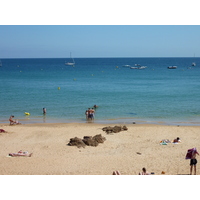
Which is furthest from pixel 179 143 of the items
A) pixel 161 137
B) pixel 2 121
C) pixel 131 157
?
pixel 2 121

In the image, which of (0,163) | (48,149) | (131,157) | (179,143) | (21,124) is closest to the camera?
(0,163)

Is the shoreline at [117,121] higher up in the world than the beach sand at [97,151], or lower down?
lower down

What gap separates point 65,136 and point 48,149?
314 centimetres

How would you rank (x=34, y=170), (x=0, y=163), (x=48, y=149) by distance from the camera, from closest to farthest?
(x=34, y=170) → (x=0, y=163) → (x=48, y=149)

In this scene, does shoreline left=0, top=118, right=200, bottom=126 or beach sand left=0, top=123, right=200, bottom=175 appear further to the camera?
shoreline left=0, top=118, right=200, bottom=126

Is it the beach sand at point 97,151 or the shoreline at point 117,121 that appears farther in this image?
the shoreline at point 117,121

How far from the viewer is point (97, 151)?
1577cm

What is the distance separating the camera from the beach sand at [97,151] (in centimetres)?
1271

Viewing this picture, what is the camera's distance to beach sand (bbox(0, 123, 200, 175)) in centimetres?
1271

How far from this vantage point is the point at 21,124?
78.1 ft

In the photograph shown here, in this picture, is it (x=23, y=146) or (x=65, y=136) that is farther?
(x=65, y=136)

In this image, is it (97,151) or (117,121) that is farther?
(117,121)

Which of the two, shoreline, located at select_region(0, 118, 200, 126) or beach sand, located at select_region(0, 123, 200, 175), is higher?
beach sand, located at select_region(0, 123, 200, 175)

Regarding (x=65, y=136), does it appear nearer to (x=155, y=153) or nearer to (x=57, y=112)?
(x=155, y=153)
